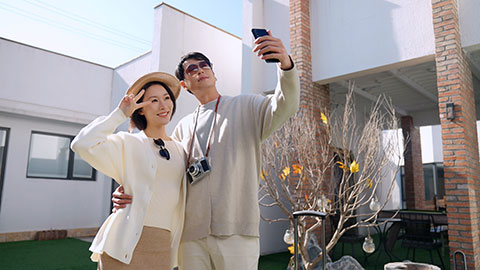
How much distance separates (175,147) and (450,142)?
436 cm

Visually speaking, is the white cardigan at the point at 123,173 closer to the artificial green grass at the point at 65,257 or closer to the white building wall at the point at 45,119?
the artificial green grass at the point at 65,257

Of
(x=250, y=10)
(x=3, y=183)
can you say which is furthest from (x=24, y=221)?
(x=250, y=10)

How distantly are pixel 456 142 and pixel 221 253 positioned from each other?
439cm

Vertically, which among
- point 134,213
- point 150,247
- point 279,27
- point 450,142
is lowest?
point 150,247

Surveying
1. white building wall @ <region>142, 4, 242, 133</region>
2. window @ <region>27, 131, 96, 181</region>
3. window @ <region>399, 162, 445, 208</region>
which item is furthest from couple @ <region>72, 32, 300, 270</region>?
window @ <region>399, 162, 445, 208</region>

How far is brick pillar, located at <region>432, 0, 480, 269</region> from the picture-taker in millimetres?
4551

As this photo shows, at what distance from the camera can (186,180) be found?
1.51m

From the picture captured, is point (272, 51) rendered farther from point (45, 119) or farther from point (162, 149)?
point (45, 119)

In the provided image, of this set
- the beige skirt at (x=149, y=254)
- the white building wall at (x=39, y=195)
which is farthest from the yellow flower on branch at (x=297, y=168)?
the white building wall at (x=39, y=195)

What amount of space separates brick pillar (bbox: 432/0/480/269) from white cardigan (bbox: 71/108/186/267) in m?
4.38

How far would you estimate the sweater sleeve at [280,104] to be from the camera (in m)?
1.31

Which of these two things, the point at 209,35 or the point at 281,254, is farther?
the point at 209,35

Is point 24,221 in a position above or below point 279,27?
below

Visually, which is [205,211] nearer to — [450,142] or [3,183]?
[450,142]
